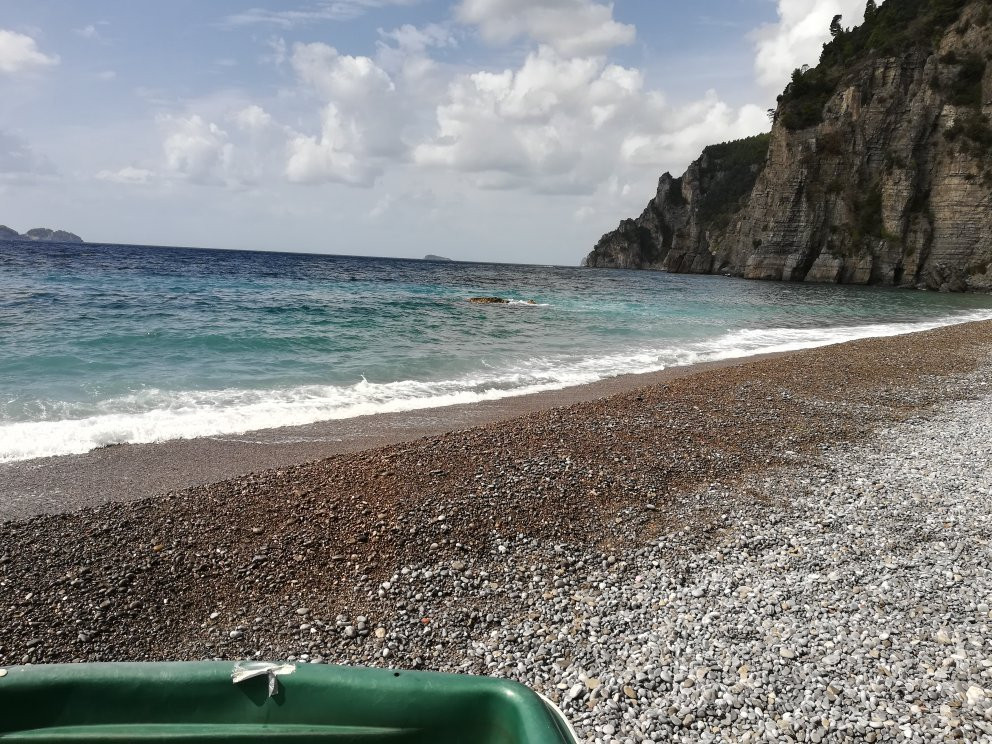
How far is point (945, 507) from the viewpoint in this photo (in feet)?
23.2

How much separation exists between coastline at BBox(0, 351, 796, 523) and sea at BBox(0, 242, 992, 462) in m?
0.50

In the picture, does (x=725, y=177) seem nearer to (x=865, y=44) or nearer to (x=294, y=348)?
(x=865, y=44)

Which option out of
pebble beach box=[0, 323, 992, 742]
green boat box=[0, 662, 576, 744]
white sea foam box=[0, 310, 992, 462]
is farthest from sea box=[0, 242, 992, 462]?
green boat box=[0, 662, 576, 744]

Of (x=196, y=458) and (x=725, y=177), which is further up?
(x=725, y=177)

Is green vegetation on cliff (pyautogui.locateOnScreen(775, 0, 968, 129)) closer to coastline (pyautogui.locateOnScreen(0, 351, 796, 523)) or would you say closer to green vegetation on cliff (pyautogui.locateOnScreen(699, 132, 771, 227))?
green vegetation on cliff (pyautogui.locateOnScreen(699, 132, 771, 227))

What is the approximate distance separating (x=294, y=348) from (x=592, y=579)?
1512 cm

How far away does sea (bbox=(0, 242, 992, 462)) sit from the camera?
11266 mm

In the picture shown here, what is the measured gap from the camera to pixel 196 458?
8.96 metres

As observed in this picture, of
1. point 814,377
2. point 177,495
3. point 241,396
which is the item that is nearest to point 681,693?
point 177,495

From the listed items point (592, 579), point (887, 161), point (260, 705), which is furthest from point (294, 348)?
point (887, 161)

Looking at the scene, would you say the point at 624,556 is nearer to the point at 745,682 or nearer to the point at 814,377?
the point at 745,682

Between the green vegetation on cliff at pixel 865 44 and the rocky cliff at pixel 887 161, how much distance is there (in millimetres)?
185

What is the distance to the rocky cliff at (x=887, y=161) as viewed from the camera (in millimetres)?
59031

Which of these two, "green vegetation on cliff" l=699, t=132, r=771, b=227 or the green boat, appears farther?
"green vegetation on cliff" l=699, t=132, r=771, b=227
